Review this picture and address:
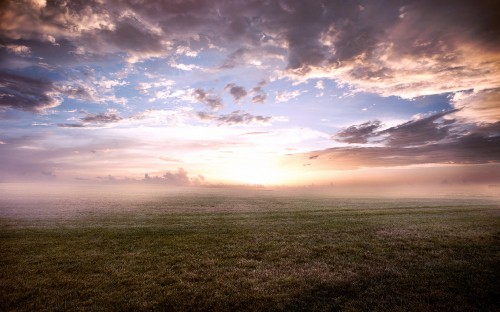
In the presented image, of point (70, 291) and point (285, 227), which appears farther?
point (285, 227)

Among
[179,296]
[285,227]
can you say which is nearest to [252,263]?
[179,296]

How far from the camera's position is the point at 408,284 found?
1377cm

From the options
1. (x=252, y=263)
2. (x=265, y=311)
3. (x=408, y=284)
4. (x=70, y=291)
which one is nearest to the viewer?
(x=265, y=311)

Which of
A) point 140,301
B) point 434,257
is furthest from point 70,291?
point 434,257

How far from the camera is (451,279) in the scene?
14406mm

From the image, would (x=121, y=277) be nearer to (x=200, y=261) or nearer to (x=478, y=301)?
(x=200, y=261)

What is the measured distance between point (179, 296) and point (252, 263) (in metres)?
6.12

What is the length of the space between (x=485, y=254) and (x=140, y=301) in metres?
23.6

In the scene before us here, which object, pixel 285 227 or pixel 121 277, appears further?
pixel 285 227

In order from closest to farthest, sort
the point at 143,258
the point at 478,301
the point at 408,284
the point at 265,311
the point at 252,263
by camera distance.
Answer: the point at 265,311, the point at 478,301, the point at 408,284, the point at 252,263, the point at 143,258

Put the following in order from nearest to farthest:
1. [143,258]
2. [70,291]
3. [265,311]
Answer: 1. [265,311]
2. [70,291]
3. [143,258]

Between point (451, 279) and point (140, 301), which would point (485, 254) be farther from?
point (140, 301)

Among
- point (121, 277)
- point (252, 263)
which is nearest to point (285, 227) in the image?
point (252, 263)

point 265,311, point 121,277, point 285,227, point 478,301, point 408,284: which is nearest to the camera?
point 265,311
